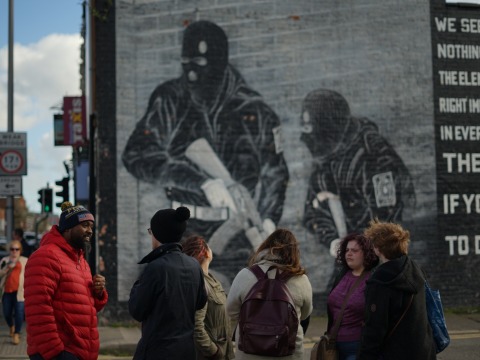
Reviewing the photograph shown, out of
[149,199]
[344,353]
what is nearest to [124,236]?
[149,199]

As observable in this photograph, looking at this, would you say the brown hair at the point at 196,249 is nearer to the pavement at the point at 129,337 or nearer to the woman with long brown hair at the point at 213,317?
the woman with long brown hair at the point at 213,317

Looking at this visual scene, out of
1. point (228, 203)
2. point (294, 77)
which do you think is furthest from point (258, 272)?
point (294, 77)

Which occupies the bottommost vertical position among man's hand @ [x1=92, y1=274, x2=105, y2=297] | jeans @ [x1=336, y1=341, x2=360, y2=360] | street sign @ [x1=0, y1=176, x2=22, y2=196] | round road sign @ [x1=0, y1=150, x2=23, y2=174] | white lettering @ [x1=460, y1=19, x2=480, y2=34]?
jeans @ [x1=336, y1=341, x2=360, y2=360]

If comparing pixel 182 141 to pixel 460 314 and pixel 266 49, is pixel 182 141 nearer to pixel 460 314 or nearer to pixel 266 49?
pixel 266 49

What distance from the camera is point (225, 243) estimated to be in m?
14.9

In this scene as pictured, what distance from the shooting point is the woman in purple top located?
5.75m

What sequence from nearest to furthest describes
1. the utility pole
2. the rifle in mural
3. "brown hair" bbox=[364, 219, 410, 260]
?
1. "brown hair" bbox=[364, 219, 410, 260]
2. the rifle in mural
3. the utility pole

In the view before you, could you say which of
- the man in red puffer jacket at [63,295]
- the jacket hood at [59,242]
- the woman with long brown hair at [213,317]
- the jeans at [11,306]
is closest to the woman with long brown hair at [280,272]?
the woman with long brown hair at [213,317]

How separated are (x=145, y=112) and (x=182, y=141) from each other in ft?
2.99

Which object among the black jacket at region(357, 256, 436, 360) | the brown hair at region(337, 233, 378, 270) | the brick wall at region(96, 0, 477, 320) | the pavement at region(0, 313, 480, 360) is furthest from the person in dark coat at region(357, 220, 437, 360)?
the brick wall at region(96, 0, 477, 320)

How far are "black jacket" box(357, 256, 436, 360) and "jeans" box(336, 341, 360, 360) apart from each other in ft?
1.71

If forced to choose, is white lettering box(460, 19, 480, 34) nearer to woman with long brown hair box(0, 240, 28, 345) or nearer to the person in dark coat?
woman with long brown hair box(0, 240, 28, 345)

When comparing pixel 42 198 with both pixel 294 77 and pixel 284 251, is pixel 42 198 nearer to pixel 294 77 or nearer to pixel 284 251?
pixel 294 77

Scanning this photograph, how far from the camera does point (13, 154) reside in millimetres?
16391
